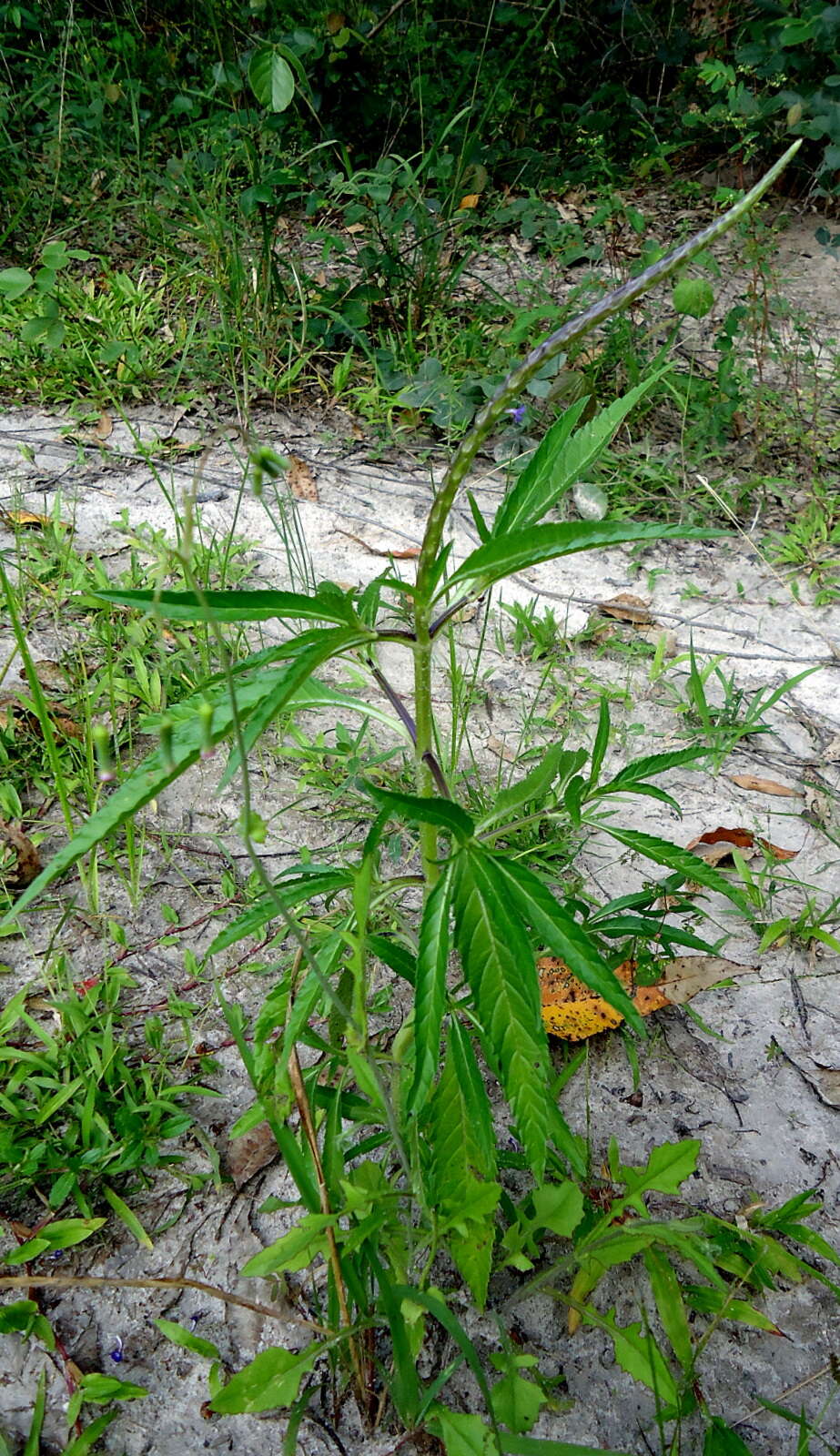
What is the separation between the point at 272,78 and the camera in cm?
278

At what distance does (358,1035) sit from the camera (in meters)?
1.06

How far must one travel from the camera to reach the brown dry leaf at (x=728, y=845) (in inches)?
81.1

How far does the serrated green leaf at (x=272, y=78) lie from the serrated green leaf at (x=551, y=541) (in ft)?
7.55

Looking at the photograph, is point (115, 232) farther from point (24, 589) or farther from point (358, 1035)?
point (358, 1035)

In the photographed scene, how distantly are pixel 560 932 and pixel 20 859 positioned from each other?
1.25 metres

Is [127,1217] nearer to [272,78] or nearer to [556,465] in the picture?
[556,465]

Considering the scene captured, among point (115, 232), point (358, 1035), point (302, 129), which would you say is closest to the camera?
point (358, 1035)

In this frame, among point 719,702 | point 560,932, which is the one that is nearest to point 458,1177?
point 560,932

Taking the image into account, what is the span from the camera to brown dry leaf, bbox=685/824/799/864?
6.76 ft

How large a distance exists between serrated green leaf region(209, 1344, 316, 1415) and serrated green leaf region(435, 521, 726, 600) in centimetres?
90

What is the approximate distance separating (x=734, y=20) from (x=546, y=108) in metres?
0.96

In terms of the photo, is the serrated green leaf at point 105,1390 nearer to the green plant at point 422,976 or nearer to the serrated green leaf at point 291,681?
the green plant at point 422,976

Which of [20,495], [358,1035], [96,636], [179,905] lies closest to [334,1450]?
[358,1035]

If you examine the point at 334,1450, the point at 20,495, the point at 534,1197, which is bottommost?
the point at 334,1450
